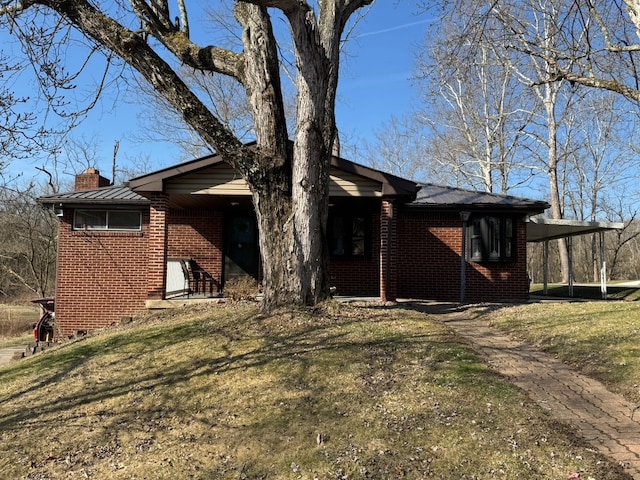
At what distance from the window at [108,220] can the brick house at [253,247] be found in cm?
3

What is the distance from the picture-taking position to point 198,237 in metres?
14.6

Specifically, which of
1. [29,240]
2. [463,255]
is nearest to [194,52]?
[463,255]

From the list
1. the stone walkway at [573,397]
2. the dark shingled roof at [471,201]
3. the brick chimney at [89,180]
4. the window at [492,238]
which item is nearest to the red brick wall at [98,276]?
the brick chimney at [89,180]

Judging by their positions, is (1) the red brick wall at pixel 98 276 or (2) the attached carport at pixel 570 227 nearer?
(1) the red brick wall at pixel 98 276

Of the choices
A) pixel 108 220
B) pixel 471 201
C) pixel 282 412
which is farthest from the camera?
pixel 471 201

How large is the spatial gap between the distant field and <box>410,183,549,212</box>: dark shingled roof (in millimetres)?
14975

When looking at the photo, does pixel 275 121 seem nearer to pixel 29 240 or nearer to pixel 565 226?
pixel 565 226

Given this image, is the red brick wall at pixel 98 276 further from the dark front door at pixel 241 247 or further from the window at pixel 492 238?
the window at pixel 492 238

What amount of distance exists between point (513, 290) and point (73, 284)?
1190 cm

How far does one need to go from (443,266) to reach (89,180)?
11203mm

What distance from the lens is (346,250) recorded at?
47.7 ft

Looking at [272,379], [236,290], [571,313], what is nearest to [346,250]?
[236,290]

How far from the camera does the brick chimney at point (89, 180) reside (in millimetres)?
16234

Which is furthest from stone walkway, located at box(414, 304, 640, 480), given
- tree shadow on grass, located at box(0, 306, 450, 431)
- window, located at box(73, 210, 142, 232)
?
window, located at box(73, 210, 142, 232)
